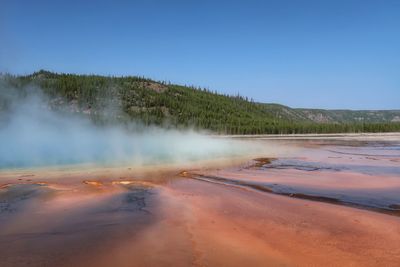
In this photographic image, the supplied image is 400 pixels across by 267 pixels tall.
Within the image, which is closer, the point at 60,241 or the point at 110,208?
the point at 60,241

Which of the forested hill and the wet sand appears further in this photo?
the forested hill

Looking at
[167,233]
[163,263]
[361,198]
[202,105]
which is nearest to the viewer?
[163,263]

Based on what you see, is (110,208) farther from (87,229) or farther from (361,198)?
(361,198)

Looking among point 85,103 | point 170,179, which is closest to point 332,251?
point 170,179

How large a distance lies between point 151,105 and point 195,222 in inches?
3804

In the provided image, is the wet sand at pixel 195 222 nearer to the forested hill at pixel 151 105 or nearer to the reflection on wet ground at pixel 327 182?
the reflection on wet ground at pixel 327 182

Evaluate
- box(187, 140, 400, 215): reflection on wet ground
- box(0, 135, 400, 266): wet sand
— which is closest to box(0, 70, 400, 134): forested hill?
box(187, 140, 400, 215): reflection on wet ground

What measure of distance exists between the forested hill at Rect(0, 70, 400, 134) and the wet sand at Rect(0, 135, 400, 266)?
2562 inches

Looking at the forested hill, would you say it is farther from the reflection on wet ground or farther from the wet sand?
the wet sand

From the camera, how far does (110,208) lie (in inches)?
366

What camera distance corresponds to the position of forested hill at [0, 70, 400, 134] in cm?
8894

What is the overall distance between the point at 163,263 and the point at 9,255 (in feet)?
7.62

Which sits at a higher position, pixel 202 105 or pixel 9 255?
pixel 202 105

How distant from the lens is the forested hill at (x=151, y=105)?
88938 millimetres
